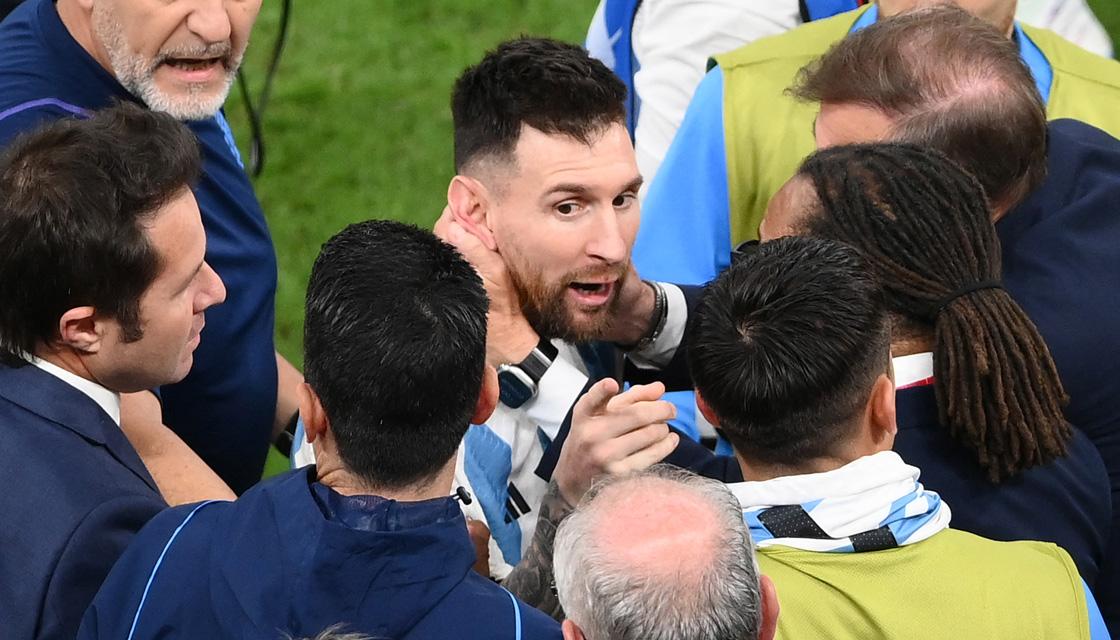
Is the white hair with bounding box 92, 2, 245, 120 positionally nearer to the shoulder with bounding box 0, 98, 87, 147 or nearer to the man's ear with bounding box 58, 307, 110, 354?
the shoulder with bounding box 0, 98, 87, 147

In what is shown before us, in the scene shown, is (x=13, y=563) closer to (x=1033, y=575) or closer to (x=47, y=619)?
(x=47, y=619)

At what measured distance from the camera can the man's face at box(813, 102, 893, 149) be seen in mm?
2557

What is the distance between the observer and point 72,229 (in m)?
2.17

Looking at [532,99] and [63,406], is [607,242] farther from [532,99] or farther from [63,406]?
[63,406]

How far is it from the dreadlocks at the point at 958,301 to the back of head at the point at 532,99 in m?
0.66

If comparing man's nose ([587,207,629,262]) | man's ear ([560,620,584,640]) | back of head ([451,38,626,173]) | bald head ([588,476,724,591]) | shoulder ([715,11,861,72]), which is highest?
back of head ([451,38,626,173])

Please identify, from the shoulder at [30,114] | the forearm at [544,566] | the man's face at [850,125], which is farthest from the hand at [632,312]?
the shoulder at [30,114]

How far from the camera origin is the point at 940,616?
1.83m

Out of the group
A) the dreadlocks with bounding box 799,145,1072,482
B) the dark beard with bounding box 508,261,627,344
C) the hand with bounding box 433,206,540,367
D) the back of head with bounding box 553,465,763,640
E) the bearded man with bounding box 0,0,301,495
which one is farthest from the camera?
the bearded man with bounding box 0,0,301,495

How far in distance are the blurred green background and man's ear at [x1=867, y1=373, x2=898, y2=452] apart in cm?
350

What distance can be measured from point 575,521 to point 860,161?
34.6 inches

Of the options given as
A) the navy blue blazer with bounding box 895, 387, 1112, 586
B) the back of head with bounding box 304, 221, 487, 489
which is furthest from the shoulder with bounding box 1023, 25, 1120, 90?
the back of head with bounding box 304, 221, 487, 489

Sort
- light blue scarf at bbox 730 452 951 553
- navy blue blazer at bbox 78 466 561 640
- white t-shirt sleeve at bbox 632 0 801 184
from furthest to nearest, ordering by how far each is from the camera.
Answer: white t-shirt sleeve at bbox 632 0 801 184, light blue scarf at bbox 730 452 951 553, navy blue blazer at bbox 78 466 561 640

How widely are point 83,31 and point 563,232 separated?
1.23 m
